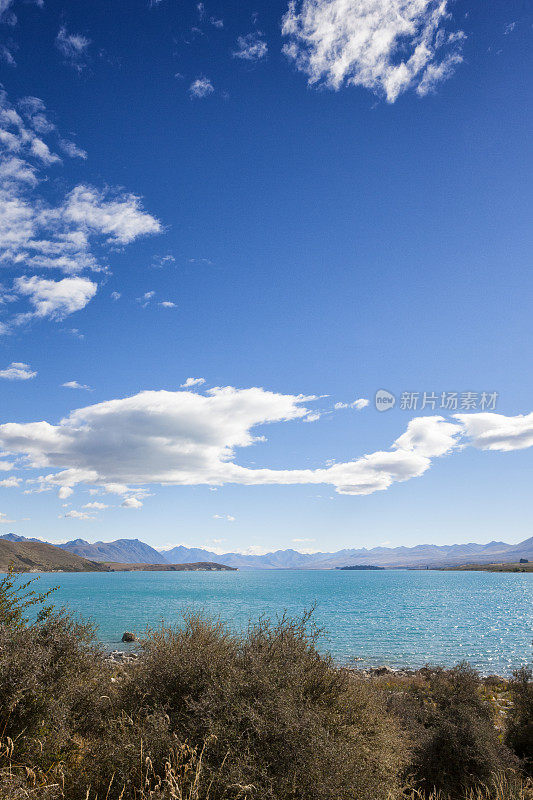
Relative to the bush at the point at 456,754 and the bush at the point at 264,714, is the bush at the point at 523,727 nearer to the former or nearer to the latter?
the bush at the point at 456,754

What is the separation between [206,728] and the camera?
6.57m

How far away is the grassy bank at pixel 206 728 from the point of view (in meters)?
5.90

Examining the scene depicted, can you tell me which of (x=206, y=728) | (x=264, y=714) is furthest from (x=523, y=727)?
(x=206, y=728)

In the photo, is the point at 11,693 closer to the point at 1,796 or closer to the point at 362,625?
the point at 1,796

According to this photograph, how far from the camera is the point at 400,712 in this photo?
49.5 ft

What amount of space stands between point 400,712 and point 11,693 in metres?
12.8

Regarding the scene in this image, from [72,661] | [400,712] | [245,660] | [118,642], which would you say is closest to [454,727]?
[400,712]

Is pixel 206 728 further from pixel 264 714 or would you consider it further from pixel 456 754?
pixel 456 754

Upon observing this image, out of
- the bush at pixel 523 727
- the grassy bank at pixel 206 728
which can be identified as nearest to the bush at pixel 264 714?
the grassy bank at pixel 206 728

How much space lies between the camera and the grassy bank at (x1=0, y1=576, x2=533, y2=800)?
19.4 feet

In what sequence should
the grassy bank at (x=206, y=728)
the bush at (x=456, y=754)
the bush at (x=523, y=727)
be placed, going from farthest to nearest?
the bush at (x=523, y=727) < the bush at (x=456, y=754) < the grassy bank at (x=206, y=728)

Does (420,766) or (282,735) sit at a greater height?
(282,735)

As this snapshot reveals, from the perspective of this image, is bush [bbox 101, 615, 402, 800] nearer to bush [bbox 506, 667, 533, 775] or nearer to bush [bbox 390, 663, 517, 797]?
bush [bbox 390, 663, 517, 797]

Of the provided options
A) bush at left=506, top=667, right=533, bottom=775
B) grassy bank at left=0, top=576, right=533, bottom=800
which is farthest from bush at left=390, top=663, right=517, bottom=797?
bush at left=506, top=667, right=533, bottom=775
